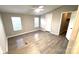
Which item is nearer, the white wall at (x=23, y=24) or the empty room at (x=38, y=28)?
the empty room at (x=38, y=28)

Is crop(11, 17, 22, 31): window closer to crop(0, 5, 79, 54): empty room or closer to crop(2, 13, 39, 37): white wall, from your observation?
crop(0, 5, 79, 54): empty room

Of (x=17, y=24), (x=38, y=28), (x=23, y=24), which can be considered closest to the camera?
(x=38, y=28)

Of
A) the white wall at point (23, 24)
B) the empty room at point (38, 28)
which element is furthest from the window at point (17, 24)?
the white wall at point (23, 24)

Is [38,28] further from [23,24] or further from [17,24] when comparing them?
[17,24]

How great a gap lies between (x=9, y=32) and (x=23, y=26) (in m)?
0.75

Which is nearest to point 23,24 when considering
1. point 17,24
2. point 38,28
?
point 17,24

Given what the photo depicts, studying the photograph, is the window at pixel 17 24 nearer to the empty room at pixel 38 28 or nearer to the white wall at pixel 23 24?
the empty room at pixel 38 28

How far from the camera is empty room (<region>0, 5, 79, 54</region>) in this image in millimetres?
1343

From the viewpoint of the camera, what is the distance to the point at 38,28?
247cm

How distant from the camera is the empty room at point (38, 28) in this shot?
1.34 meters

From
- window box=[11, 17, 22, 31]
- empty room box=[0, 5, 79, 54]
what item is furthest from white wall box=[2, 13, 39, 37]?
window box=[11, 17, 22, 31]
